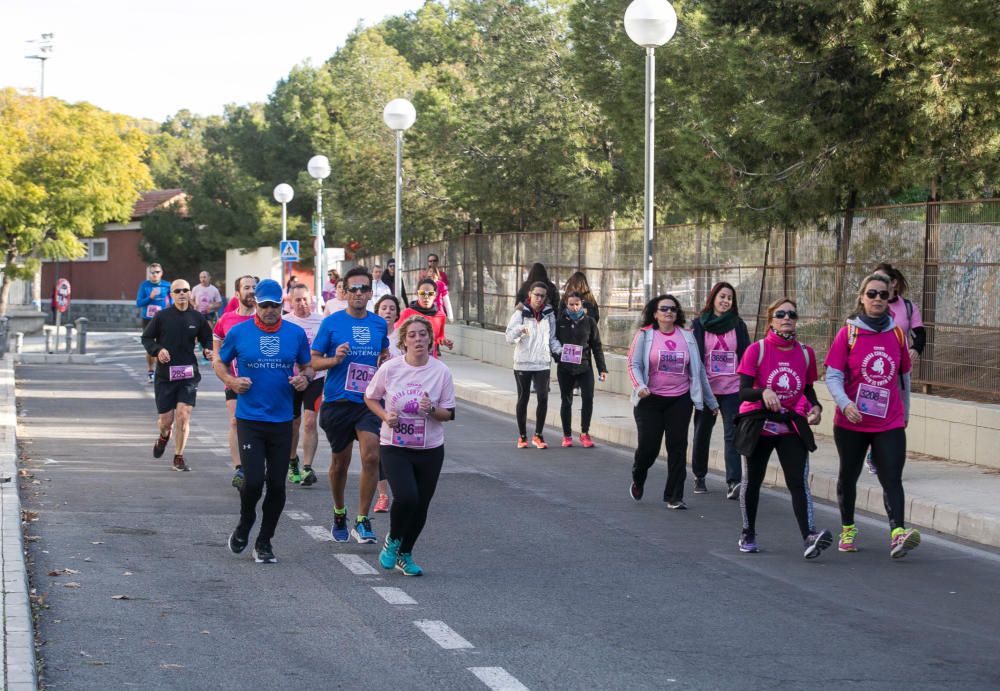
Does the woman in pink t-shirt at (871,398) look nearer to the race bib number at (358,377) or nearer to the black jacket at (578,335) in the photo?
the race bib number at (358,377)

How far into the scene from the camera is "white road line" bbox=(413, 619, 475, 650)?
697 centimetres

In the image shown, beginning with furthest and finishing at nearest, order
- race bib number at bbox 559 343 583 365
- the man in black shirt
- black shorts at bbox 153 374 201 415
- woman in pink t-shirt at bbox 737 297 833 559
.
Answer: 1. race bib number at bbox 559 343 583 365
2. black shorts at bbox 153 374 201 415
3. the man in black shirt
4. woman in pink t-shirt at bbox 737 297 833 559

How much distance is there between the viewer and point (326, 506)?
1163 centimetres

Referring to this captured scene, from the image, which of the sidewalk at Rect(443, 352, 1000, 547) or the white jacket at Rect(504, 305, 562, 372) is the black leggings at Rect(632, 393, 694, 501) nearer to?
the sidewalk at Rect(443, 352, 1000, 547)

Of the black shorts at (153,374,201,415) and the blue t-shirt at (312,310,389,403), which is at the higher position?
the blue t-shirt at (312,310,389,403)

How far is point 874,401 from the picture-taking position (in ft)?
31.6

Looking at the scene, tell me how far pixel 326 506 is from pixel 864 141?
808cm

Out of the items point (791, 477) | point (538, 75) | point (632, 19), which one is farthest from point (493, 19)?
point (791, 477)

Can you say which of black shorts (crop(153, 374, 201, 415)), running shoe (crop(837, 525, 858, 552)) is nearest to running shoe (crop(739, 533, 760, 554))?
running shoe (crop(837, 525, 858, 552))

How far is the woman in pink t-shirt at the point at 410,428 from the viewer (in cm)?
865

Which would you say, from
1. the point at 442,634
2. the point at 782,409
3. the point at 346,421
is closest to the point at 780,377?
the point at 782,409

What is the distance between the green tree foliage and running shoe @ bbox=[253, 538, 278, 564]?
37728 mm

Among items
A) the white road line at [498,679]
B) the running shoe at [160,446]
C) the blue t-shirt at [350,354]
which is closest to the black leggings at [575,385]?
the running shoe at [160,446]

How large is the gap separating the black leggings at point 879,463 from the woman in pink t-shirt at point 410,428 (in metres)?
2.75
